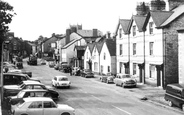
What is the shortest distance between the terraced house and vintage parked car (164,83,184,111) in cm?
488

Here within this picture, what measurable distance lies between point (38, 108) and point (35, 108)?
19 cm

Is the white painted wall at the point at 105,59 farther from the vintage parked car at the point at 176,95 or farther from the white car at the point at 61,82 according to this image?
the vintage parked car at the point at 176,95

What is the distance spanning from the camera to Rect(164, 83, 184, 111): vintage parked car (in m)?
20.4

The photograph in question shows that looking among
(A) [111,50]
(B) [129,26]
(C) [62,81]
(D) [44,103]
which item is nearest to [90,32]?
(A) [111,50]

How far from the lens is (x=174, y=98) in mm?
21375

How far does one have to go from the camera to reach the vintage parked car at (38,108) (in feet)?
49.2

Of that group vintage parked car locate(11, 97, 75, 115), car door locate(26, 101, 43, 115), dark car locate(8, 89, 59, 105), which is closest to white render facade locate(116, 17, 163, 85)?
dark car locate(8, 89, 59, 105)

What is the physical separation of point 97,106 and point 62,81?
12522 mm

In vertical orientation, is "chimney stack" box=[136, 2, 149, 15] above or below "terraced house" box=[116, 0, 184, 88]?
above

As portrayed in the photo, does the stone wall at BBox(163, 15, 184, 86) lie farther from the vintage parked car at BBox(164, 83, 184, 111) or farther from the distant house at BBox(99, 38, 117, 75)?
the distant house at BBox(99, 38, 117, 75)

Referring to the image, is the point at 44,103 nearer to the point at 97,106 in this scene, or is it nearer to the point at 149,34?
the point at 97,106

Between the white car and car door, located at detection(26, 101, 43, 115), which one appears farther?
the white car

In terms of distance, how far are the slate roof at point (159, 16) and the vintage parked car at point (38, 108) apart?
72.5 feet

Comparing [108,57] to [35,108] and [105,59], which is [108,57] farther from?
[35,108]
